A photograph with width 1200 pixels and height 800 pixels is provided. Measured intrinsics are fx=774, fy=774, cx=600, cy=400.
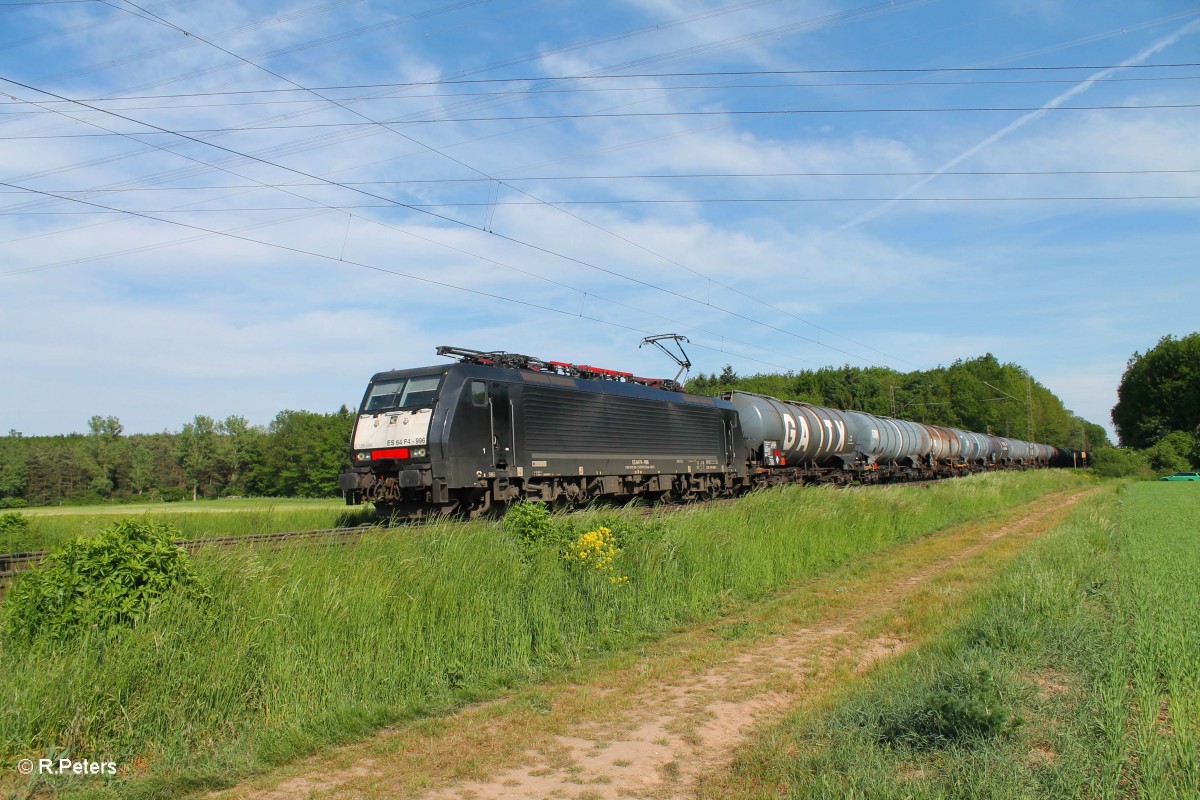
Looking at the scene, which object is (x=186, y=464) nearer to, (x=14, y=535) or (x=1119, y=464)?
(x=14, y=535)

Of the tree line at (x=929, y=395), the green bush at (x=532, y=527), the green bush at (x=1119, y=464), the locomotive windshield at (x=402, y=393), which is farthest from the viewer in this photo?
the tree line at (x=929, y=395)

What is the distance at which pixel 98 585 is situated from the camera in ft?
18.8

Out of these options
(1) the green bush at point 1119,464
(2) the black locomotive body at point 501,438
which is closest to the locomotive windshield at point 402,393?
(2) the black locomotive body at point 501,438

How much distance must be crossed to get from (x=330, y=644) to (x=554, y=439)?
1156cm

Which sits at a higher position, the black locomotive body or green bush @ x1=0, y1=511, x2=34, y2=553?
the black locomotive body

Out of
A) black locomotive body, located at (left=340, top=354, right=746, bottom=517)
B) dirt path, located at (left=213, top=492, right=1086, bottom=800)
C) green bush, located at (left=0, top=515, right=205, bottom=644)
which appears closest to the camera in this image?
dirt path, located at (left=213, top=492, right=1086, bottom=800)

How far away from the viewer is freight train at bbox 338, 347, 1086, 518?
50.7 ft

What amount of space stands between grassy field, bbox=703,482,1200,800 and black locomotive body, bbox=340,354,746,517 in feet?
32.3

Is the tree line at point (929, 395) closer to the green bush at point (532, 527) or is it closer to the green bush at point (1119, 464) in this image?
the green bush at point (1119, 464)

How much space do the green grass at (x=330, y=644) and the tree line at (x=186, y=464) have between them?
56.9 metres

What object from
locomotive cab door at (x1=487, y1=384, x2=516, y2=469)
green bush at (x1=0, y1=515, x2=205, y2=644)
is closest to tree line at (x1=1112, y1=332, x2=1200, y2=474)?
locomotive cab door at (x1=487, y1=384, x2=516, y2=469)

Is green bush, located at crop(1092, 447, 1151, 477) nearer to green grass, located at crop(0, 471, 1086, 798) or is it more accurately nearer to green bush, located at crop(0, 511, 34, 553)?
green grass, located at crop(0, 471, 1086, 798)

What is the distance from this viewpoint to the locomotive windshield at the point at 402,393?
1576 centimetres

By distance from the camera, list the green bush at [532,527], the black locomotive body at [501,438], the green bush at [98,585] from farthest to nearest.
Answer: the black locomotive body at [501,438] < the green bush at [532,527] < the green bush at [98,585]
